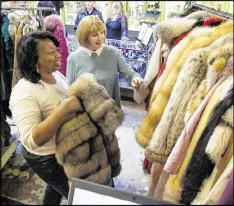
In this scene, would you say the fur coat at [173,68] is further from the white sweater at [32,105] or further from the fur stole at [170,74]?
the white sweater at [32,105]

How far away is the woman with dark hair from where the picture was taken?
2.37 feet

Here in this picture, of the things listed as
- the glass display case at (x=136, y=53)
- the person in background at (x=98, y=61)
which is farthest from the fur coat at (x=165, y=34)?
the glass display case at (x=136, y=53)

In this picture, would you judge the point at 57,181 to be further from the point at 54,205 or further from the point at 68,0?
the point at 68,0

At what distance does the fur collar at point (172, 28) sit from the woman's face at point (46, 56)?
1.22 ft

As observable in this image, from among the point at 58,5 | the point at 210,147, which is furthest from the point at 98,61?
the point at 58,5

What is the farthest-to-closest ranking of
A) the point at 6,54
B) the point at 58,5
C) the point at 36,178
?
the point at 58,5, the point at 6,54, the point at 36,178

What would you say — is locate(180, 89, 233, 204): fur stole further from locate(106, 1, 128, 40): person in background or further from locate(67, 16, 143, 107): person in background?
locate(106, 1, 128, 40): person in background

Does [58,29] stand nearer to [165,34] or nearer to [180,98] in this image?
[165,34]

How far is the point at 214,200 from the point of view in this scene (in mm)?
545

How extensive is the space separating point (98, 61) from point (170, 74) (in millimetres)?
536

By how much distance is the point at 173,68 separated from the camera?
830 millimetres

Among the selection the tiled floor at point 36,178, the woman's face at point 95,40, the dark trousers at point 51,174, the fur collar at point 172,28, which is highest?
the fur collar at point 172,28

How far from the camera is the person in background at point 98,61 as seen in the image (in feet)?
4.13

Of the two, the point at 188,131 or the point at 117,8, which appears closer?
the point at 188,131
